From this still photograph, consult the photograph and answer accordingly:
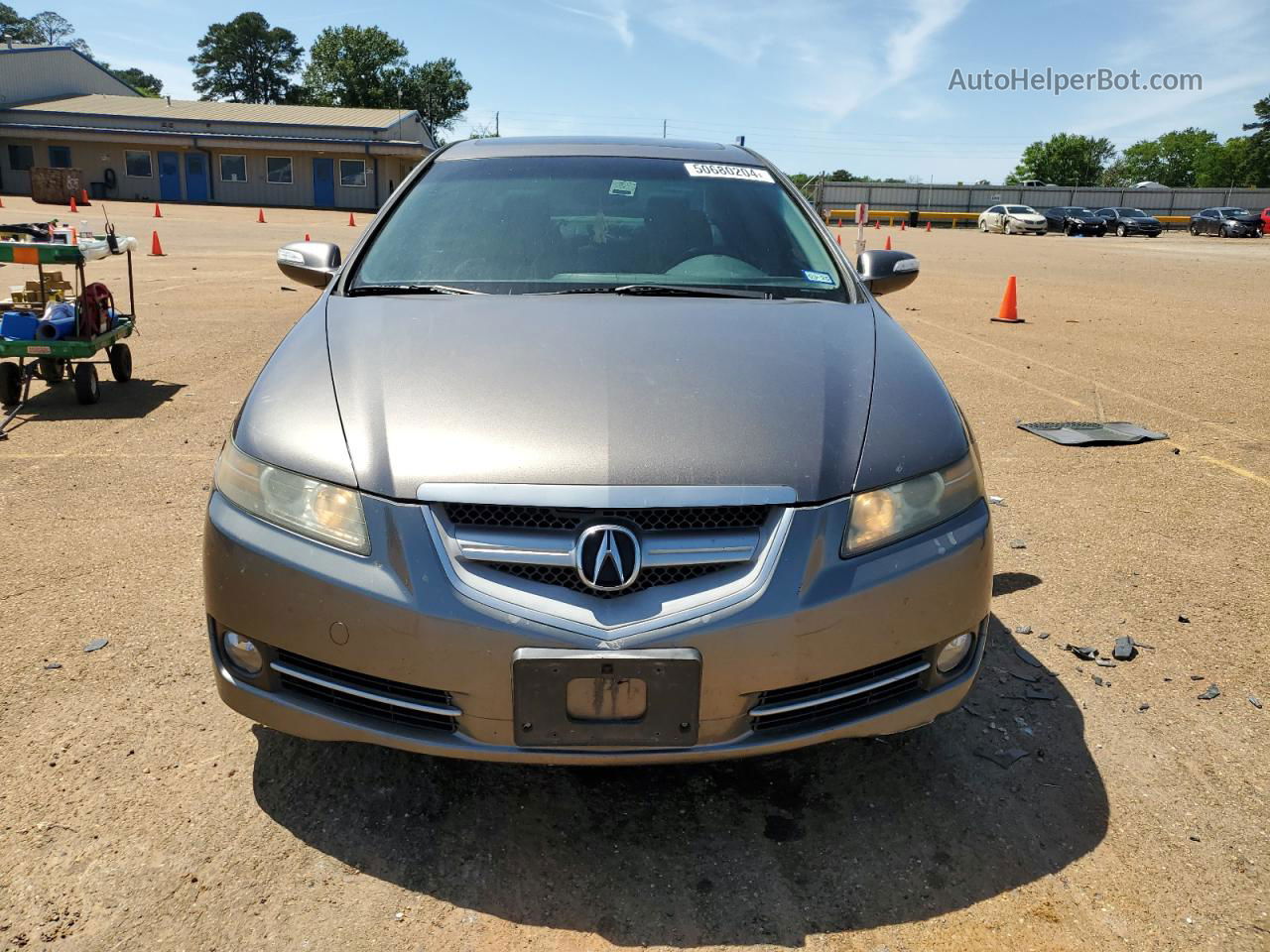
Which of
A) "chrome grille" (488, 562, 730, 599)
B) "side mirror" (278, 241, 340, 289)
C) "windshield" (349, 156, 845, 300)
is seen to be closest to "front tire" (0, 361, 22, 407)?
"side mirror" (278, 241, 340, 289)

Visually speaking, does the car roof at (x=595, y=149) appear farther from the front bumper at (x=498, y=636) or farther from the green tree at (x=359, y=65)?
the green tree at (x=359, y=65)

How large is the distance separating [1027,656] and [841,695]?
1425mm

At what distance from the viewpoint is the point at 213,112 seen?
49625 millimetres

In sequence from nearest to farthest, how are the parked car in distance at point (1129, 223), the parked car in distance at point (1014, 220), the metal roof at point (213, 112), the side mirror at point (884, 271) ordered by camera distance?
the side mirror at point (884, 271), the parked car in distance at point (1129, 223), the parked car in distance at point (1014, 220), the metal roof at point (213, 112)

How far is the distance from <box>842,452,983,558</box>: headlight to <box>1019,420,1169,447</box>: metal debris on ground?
158 inches

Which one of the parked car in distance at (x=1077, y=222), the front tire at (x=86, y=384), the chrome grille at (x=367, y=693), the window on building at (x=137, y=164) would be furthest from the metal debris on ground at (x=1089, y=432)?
the window on building at (x=137, y=164)

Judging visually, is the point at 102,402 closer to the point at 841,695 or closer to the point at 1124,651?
the point at 841,695

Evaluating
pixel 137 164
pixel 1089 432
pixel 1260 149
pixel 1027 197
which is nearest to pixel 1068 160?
pixel 1260 149

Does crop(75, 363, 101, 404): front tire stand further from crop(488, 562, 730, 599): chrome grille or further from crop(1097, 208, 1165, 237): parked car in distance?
crop(1097, 208, 1165, 237): parked car in distance

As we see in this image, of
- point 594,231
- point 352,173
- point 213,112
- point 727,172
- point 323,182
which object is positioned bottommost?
point 594,231

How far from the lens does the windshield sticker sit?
3648 millimetres

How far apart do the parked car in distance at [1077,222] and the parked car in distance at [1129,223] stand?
0.54 metres

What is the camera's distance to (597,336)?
A: 2.54 metres

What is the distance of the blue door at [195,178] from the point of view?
Result: 46.0 meters
